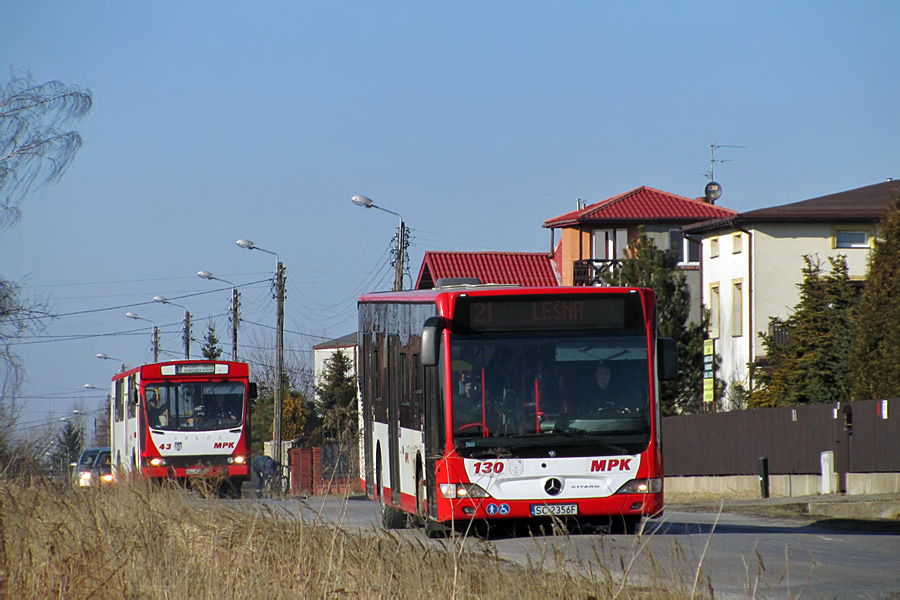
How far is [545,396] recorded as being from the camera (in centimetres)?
1356

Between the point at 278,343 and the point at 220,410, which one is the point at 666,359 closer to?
the point at 220,410

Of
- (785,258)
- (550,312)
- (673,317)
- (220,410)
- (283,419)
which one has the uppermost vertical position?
(785,258)

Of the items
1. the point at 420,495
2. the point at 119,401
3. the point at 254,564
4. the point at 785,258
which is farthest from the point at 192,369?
the point at 785,258

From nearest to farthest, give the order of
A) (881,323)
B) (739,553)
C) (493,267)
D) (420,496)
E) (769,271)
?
(739,553), (420,496), (881,323), (769,271), (493,267)

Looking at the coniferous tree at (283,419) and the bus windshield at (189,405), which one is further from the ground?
the bus windshield at (189,405)

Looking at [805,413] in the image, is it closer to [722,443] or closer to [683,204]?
[722,443]

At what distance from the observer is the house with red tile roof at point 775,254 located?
45812 millimetres

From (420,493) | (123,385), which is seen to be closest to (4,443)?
(420,493)

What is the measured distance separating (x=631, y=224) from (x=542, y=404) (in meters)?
46.0

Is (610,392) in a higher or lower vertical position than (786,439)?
higher

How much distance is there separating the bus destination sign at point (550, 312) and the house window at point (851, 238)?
34.7m

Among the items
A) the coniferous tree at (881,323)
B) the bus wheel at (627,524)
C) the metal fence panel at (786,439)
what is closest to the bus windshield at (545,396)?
the bus wheel at (627,524)

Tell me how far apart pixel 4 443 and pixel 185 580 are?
5.83 metres

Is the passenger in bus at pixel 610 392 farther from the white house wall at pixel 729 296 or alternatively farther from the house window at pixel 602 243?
the house window at pixel 602 243
